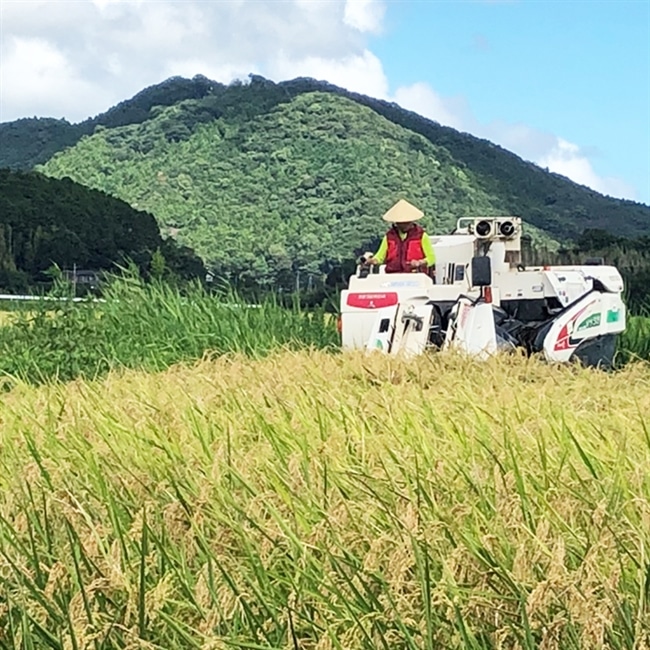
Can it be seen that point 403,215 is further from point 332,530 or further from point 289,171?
point 289,171

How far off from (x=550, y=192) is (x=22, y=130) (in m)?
24.1

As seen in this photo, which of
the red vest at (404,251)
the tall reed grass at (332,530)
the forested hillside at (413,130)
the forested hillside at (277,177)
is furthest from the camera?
the forested hillside at (413,130)

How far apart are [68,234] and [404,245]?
8.24m

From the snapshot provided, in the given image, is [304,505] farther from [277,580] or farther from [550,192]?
[550,192]

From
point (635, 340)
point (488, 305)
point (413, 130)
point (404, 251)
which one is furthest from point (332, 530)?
point (413, 130)

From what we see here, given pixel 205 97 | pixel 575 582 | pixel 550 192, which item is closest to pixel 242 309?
pixel 575 582

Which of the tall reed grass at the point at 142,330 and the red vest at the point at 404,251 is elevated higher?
the red vest at the point at 404,251

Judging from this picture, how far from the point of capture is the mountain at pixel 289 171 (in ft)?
104

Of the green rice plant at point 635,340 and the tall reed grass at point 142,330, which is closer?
the tall reed grass at point 142,330

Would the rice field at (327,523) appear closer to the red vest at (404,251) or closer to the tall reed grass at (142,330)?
the tall reed grass at (142,330)

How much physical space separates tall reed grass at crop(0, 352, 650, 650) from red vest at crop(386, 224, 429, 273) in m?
5.23

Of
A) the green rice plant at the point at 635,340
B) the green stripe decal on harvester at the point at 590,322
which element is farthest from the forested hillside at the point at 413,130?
the green stripe decal on harvester at the point at 590,322

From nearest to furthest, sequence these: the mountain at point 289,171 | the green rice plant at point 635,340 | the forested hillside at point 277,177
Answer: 1. the green rice plant at point 635,340
2. the forested hillside at point 277,177
3. the mountain at point 289,171

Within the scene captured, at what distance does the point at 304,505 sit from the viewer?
9.93 ft
